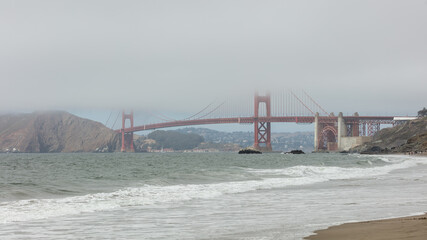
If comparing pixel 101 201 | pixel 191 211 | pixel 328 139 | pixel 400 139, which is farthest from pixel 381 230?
pixel 328 139

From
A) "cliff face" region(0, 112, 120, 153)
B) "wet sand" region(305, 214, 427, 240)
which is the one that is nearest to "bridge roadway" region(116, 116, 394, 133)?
"cliff face" region(0, 112, 120, 153)

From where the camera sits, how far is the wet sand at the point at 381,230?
23.3ft

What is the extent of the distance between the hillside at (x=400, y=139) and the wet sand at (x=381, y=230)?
7699cm

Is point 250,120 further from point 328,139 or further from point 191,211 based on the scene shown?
point 191,211

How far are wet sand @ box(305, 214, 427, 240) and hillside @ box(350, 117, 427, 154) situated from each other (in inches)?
3031

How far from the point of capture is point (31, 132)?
170 meters

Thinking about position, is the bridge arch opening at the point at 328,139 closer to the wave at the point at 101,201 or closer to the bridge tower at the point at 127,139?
the bridge tower at the point at 127,139

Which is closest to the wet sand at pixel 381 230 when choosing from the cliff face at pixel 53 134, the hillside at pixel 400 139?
the hillside at pixel 400 139

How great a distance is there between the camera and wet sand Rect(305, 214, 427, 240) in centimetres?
709

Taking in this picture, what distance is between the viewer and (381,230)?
7.67m

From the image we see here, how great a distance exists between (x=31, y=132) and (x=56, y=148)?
975 centimetres

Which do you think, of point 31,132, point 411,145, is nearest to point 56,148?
point 31,132

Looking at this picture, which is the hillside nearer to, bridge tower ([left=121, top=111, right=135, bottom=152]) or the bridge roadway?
the bridge roadway

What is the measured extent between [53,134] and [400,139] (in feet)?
371
